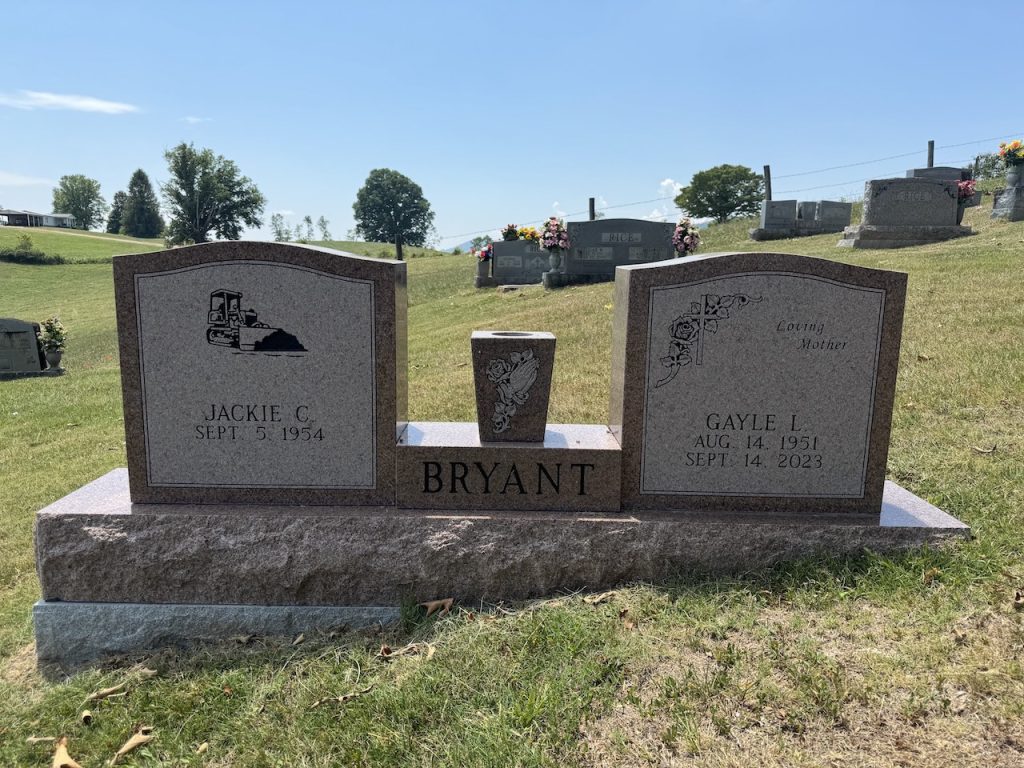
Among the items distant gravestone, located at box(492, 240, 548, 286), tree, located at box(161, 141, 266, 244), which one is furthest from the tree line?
distant gravestone, located at box(492, 240, 548, 286)

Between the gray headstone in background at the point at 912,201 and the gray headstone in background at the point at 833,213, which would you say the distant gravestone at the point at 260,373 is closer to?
the gray headstone in background at the point at 912,201

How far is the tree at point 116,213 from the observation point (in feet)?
307

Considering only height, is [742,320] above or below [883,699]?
above

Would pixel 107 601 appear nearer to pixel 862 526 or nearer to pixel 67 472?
pixel 67 472

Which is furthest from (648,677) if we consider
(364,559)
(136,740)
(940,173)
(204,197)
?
(204,197)

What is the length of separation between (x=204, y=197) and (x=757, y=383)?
79201mm

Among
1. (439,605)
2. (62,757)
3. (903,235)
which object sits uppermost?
(903,235)

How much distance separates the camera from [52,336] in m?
14.2

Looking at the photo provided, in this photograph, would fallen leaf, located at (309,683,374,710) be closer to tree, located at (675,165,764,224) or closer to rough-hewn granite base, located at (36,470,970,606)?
rough-hewn granite base, located at (36,470,970,606)

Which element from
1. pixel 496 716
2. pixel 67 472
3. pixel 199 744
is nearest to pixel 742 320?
pixel 496 716

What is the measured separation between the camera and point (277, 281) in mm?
3938

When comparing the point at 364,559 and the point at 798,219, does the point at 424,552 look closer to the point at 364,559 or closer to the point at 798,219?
the point at 364,559

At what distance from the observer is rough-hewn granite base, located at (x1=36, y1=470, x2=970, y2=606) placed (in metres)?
3.89

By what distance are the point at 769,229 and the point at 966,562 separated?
848 inches
